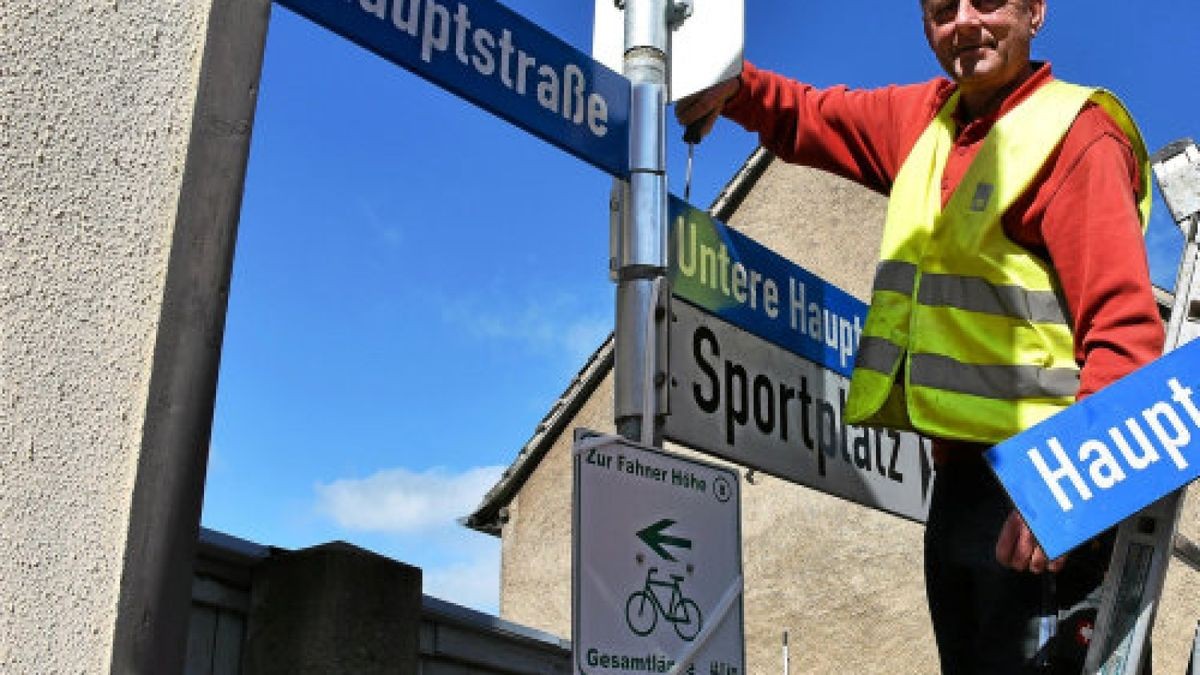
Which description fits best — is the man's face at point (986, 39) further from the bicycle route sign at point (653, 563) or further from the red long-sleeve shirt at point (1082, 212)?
the bicycle route sign at point (653, 563)

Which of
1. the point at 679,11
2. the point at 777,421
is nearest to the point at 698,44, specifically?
the point at 679,11

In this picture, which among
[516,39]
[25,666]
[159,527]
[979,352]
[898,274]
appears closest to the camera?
[25,666]

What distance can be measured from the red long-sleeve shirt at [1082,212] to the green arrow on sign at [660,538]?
23.9 inches

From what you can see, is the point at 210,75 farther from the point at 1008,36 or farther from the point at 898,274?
the point at 1008,36

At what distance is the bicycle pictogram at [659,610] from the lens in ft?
8.75

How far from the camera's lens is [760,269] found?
13.0ft

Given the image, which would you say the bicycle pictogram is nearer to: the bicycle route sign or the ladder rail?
the bicycle route sign

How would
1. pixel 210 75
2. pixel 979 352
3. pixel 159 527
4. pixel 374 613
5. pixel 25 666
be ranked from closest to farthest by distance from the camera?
pixel 25 666, pixel 159 527, pixel 210 75, pixel 979 352, pixel 374 613

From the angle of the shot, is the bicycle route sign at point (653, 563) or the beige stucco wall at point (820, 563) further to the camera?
the beige stucco wall at point (820, 563)

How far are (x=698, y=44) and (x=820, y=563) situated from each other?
10449mm

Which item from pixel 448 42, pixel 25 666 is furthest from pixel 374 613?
pixel 25 666

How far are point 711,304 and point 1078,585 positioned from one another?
4.11 feet

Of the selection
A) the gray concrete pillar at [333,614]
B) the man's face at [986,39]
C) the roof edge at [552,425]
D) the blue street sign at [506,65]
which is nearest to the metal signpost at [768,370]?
the blue street sign at [506,65]

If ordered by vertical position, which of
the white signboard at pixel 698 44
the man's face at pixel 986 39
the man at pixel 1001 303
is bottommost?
the man at pixel 1001 303
